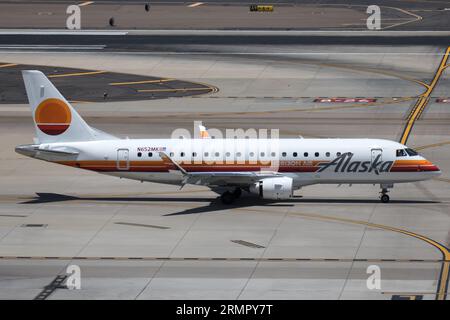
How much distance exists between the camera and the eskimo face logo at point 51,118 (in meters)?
65.5

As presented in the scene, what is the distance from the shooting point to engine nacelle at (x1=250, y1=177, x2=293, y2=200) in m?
63.0

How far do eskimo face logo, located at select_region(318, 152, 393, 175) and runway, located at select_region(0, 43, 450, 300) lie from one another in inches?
90.0

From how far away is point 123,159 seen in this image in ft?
212

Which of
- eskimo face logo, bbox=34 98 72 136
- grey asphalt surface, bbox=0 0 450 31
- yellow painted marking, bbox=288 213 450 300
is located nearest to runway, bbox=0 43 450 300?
yellow painted marking, bbox=288 213 450 300

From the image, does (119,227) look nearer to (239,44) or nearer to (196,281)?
(196,281)

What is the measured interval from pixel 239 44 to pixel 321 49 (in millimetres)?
10635

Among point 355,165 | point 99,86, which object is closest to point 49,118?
point 355,165

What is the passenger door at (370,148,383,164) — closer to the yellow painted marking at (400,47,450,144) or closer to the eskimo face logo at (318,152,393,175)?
the eskimo face logo at (318,152,393,175)

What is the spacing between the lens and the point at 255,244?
5522 centimetres

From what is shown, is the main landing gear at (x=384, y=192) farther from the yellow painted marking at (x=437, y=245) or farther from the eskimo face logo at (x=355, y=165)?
the yellow painted marking at (x=437, y=245)

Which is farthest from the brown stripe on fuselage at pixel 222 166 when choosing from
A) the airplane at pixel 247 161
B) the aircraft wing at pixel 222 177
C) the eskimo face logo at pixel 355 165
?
the eskimo face logo at pixel 355 165

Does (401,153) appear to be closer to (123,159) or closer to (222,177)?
(222,177)

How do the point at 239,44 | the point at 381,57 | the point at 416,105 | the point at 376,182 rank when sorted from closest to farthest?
the point at 376,182 < the point at 416,105 < the point at 381,57 < the point at 239,44

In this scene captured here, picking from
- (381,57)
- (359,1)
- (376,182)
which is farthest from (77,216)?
(359,1)
